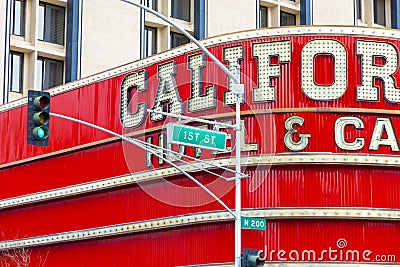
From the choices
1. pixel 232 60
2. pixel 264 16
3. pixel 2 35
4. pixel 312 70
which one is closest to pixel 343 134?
pixel 312 70

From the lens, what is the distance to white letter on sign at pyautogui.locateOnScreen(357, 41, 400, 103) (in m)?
29.4

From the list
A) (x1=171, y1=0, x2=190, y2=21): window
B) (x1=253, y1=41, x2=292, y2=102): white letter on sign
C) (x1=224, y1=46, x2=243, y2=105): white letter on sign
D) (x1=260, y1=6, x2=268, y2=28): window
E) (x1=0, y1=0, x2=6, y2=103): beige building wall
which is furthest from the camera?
(x1=260, y1=6, x2=268, y2=28): window

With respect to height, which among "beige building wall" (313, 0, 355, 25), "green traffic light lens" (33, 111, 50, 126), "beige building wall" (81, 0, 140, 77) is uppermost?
"beige building wall" (313, 0, 355, 25)

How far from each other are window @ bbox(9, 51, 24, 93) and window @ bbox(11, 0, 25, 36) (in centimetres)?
106

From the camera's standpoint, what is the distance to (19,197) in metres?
38.3

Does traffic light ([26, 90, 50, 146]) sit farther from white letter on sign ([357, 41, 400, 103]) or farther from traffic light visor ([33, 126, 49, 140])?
white letter on sign ([357, 41, 400, 103])

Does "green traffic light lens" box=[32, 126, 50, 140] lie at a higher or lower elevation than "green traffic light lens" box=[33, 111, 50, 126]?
lower

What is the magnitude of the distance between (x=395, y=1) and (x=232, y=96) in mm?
29996

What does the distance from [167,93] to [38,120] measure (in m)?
8.28

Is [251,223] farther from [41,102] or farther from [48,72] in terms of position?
[48,72]

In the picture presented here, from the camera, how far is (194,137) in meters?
24.7

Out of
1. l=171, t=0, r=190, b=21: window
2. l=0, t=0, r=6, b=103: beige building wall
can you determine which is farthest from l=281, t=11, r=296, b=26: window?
l=0, t=0, r=6, b=103: beige building wall

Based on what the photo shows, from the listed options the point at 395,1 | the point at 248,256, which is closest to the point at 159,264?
the point at 248,256

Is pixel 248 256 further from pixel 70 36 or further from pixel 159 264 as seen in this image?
pixel 70 36
